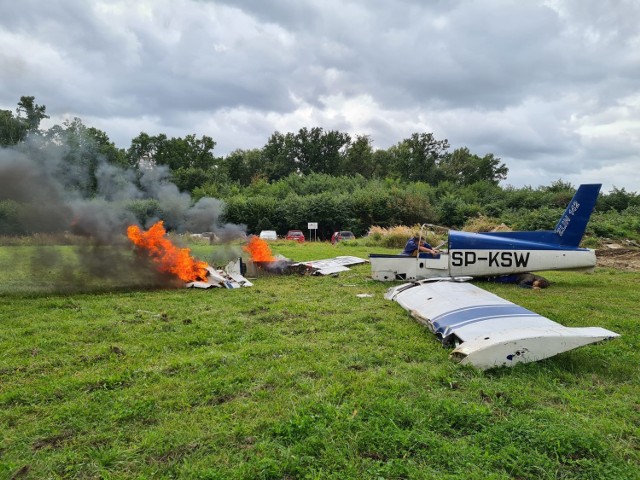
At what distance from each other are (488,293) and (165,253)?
9108 millimetres

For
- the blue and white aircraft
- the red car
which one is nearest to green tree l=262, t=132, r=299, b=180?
the red car

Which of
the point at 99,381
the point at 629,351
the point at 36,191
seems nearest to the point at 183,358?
the point at 99,381

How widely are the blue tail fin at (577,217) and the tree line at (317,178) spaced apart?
45.1 feet

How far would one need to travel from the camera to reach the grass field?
310 cm

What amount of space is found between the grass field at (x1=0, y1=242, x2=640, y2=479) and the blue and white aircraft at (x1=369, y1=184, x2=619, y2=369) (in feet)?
0.93

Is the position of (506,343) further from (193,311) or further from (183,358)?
(193,311)

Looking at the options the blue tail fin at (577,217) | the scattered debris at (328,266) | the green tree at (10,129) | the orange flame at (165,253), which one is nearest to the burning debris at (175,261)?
the orange flame at (165,253)

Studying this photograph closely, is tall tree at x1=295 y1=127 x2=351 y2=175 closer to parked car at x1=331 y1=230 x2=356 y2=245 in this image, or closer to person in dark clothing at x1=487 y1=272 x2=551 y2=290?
parked car at x1=331 y1=230 x2=356 y2=245

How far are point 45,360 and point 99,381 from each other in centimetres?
137

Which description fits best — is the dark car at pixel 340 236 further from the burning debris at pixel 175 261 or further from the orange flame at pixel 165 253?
the orange flame at pixel 165 253

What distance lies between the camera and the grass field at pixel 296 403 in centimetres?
310

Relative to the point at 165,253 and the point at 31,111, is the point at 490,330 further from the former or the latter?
the point at 31,111

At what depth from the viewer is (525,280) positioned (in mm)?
11594

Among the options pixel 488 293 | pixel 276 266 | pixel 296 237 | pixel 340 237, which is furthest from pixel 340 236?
pixel 488 293
